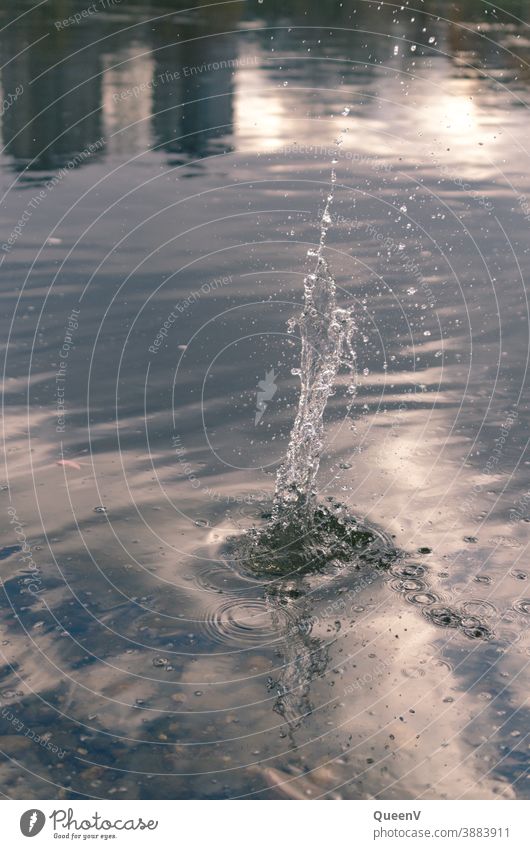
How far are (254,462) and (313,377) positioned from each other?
1511 mm

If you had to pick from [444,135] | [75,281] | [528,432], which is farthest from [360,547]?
[444,135]

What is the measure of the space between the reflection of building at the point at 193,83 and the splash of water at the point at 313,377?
706 centimetres

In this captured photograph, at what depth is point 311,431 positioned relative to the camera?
407 inches

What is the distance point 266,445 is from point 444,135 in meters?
12.8

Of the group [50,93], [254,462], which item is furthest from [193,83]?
[254,462]

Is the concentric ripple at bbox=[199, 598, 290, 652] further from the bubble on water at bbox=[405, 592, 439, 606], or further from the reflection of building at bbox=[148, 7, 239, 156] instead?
the reflection of building at bbox=[148, 7, 239, 156]

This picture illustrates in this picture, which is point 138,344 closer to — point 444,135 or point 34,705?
point 34,705

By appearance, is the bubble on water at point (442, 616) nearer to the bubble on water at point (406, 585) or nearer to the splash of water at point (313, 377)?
the bubble on water at point (406, 585)
